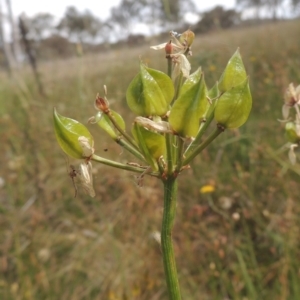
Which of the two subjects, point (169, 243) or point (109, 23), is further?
point (109, 23)

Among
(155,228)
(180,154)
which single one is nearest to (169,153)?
(180,154)

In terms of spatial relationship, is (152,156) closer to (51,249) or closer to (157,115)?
(157,115)

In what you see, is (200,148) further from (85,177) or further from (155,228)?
(155,228)

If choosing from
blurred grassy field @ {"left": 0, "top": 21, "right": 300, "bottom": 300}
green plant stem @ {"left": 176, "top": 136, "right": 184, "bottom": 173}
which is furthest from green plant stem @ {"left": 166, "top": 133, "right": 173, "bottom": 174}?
blurred grassy field @ {"left": 0, "top": 21, "right": 300, "bottom": 300}

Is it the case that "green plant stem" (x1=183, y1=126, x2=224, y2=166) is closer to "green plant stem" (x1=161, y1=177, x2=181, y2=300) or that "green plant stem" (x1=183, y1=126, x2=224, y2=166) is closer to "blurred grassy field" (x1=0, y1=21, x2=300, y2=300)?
"green plant stem" (x1=161, y1=177, x2=181, y2=300)

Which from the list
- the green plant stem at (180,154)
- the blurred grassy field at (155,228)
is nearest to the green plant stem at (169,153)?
the green plant stem at (180,154)

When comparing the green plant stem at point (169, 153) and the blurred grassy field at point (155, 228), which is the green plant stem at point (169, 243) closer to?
the green plant stem at point (169, 153)
